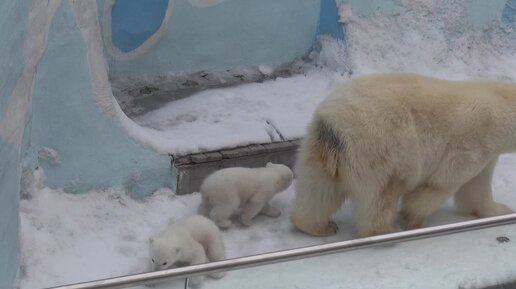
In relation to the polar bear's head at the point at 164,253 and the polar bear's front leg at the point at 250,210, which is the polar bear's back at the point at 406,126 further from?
the polar bear's head at the point at 164,253

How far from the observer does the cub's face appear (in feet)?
11.0

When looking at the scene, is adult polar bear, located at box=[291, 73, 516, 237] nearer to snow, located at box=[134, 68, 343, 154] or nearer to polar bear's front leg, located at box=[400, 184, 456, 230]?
polar bear's front leg, located at box=[400, 184, 456, 230]

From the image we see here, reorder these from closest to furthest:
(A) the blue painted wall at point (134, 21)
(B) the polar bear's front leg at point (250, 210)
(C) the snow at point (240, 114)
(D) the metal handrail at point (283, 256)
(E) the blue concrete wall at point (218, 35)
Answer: (D) the metal handrail at point (283, 256), (B) the polar bear's front leg at point (250, 210), (C) the snow at point (240, 114), (A) the blue painted wall at point (134, 21), (E) the blue concrete wall at point (218, 35)

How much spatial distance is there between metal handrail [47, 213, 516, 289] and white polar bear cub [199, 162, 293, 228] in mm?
1032

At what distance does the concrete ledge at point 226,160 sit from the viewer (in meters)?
4.28

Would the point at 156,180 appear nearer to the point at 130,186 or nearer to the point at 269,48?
the point at 130,186

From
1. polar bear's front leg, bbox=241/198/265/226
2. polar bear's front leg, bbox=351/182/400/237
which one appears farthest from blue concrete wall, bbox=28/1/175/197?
polar bear's front leg, bbox=351/182/400/237

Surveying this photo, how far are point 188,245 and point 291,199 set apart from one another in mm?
1109

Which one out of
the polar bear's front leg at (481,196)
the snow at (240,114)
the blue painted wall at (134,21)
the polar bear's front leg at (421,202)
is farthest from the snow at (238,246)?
the blue painted wall at (134,21)

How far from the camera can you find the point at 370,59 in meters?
5.43

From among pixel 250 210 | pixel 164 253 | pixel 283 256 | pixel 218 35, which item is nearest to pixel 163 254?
pixel 164 253

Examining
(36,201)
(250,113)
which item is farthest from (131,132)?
(250,113)

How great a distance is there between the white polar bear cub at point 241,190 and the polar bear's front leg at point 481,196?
3.02ft

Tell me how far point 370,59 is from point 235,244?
2.02 m
